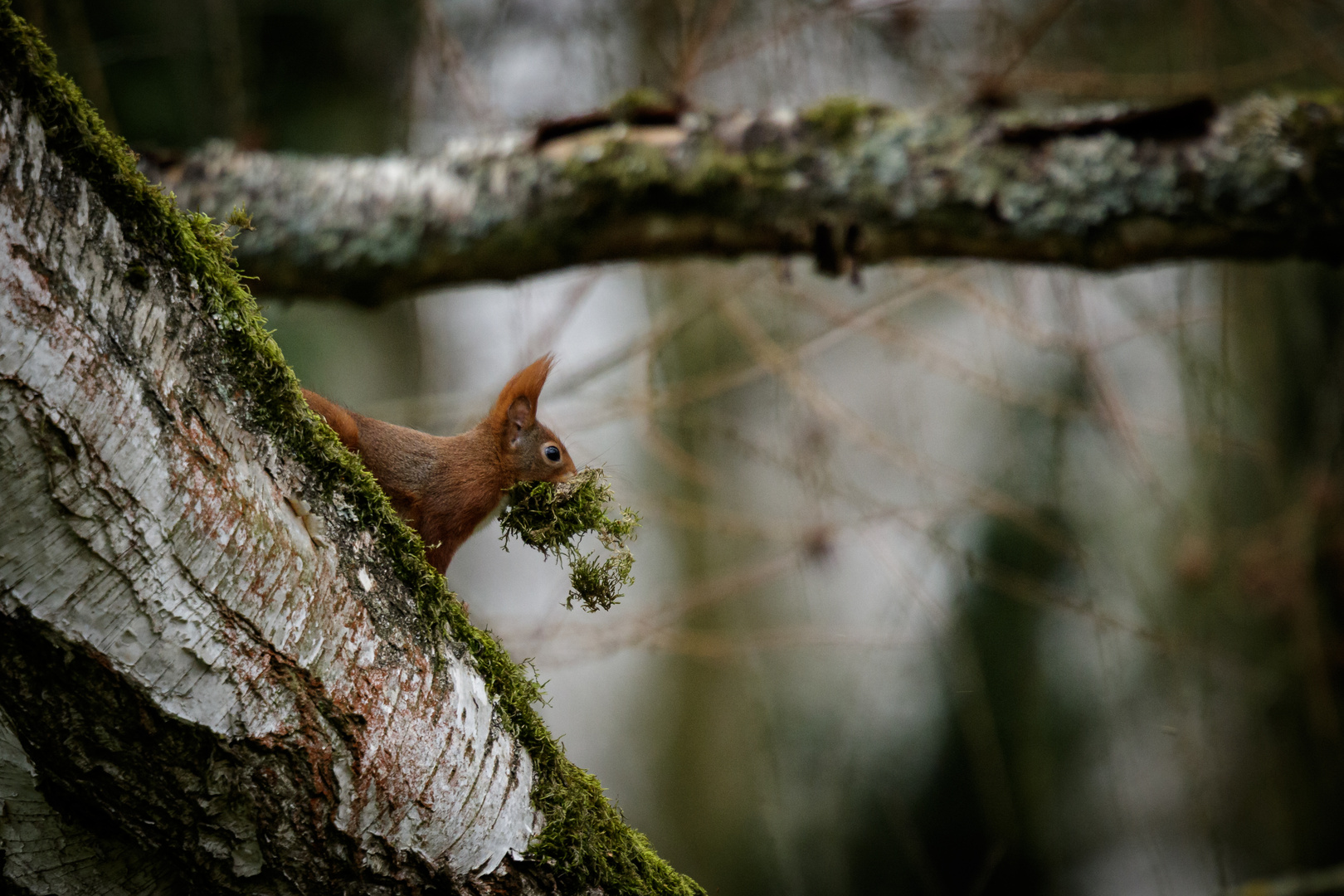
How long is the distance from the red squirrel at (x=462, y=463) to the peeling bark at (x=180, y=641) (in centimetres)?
69

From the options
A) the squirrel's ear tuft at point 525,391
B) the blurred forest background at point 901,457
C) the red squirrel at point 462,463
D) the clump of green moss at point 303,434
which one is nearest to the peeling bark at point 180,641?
the clump of green moss at point 303,434

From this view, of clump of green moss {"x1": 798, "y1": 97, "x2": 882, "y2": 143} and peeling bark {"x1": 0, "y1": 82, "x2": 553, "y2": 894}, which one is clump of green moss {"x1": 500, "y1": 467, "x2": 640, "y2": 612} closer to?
peeling bark {"x1": 0, "y1": 82, "x2": 553, "y2": 894}

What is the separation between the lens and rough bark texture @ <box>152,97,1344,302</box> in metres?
2.76

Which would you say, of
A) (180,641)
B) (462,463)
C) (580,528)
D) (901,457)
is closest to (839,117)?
(901,457)

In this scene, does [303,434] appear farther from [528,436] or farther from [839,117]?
[839,117]

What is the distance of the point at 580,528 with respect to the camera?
1.83 m

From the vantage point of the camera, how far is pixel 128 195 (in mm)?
1193

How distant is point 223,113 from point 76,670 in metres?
3.92

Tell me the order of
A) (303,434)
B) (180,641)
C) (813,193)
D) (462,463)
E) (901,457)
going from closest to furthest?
(180,641) < (303,434) < (462,463) < (813,193) < (901,457)

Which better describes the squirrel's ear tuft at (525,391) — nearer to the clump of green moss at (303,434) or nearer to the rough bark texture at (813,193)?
the clump of green moss at (303,434)

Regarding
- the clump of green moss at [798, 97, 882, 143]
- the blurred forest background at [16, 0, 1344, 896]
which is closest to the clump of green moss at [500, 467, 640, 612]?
the blurred forest background at [16, 0, 1344, 896]

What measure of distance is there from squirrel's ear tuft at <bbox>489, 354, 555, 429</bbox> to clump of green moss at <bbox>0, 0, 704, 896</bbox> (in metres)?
0.72

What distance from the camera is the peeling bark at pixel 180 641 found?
108cm

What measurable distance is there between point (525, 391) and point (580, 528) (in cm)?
56
